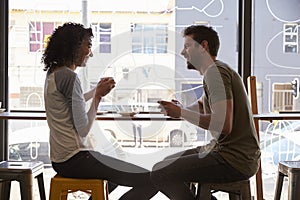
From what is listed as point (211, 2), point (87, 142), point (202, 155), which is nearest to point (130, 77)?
point (211, 2)

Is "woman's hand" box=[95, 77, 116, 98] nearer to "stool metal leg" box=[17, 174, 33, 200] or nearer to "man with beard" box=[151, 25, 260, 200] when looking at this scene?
"man with beard" box=[151, 25, 260, 200]

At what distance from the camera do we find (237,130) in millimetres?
2062

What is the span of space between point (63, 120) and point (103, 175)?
0.36m

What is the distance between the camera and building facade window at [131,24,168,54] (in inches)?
141

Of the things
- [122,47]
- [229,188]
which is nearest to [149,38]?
[122,47]

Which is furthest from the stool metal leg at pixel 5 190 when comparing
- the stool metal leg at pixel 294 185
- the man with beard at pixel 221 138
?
the stool metal leg at pixel 294 185

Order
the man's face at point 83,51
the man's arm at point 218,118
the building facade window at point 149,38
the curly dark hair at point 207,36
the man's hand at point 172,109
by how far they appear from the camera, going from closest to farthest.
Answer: the man's arm at point 218,118 < the man's hand at point 172,109 < the curly dark hair at point 207,36 < the man's face at point 83,51 < the building facade window at point 149,38

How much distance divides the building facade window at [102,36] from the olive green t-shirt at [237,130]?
1.71m

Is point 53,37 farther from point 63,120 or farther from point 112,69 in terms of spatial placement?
point 112,69

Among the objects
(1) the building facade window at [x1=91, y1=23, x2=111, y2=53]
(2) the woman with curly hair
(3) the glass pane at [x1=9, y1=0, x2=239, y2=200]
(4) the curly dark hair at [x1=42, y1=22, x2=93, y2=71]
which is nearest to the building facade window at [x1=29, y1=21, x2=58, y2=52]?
(3) the glass pane at [x1=9, y1=0, x2=239, y2=200]

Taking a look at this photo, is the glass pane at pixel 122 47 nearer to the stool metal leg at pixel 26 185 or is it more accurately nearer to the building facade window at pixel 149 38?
the building facade window at pixel 149 38

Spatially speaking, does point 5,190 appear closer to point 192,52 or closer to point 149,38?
point 192,52

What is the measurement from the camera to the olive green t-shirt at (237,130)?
204 cm

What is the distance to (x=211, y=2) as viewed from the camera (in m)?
3.67
